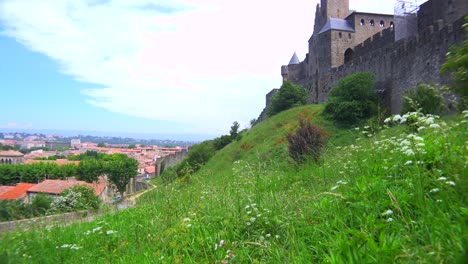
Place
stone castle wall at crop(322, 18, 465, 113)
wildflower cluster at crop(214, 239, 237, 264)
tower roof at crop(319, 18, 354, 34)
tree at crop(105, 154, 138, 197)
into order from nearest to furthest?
wildflower cluster at crop(214, 239, 237, 264)
stone castle wall at crop(322, 18, 465, 113)
tower roof at crop(319, 18, 354, 34)
tree at crop(105, 154, 138, 197)

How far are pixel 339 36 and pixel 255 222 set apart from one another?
116 feet

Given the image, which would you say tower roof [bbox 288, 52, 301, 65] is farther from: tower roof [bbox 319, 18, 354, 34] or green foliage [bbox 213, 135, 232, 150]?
green foliage [bbox 213, 135, 232, 150]

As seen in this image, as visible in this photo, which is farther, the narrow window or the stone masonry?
the narrow window

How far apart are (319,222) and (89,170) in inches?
2073

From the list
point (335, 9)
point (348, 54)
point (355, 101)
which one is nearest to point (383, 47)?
point (355, 101)

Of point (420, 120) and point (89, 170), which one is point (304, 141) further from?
point (89, 170)

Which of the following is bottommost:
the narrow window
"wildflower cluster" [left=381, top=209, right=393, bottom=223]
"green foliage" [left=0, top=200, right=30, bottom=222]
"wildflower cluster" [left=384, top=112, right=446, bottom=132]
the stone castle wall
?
"green foliage" [left=0, top=200, right=30, bottom=222]

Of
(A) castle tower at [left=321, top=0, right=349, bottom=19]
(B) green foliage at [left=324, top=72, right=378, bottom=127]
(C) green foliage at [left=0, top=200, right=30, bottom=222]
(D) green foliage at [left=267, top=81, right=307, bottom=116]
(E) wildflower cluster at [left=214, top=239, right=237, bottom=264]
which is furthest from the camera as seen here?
(A) castle tower at [left=321, top=0, right=349, bottom=19]

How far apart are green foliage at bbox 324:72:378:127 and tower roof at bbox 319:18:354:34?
1453 centimetres

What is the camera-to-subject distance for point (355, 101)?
74.9ft

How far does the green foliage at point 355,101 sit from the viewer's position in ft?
74.3

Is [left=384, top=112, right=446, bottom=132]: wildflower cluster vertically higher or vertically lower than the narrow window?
lower

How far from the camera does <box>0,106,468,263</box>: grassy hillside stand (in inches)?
109

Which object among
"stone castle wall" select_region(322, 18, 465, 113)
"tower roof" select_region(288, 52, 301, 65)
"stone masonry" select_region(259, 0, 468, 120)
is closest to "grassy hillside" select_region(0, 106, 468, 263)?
"stone masonry" select_region(259, 0, 468, 120)
